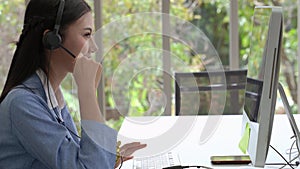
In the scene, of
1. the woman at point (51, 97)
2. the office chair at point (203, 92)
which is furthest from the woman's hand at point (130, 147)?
the office chair at point (203, 92)

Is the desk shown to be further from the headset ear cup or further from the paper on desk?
the headset ear cup

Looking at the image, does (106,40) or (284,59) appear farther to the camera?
(284,59)

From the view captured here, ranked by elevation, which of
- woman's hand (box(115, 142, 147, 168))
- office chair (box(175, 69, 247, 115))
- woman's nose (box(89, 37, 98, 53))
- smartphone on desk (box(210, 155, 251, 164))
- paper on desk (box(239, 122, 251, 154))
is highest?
woman's nose (box(89, 37, 98, 53))

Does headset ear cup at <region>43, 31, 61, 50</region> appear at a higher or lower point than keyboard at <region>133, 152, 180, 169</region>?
higher

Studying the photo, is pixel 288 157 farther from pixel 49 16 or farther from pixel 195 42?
pixel 49 16

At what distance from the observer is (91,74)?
4.43 feet

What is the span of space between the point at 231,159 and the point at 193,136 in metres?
0.25

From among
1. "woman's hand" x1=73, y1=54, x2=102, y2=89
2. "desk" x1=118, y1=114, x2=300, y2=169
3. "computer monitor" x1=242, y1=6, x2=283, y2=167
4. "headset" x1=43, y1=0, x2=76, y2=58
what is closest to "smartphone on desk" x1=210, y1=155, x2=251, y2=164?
"desk" x1=118, y1=114, x2=300, y2=169

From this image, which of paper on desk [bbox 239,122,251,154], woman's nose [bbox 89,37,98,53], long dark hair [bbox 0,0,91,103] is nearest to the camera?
woman's nose [bbox 89,37,98,53]

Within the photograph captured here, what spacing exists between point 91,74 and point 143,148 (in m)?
0.23

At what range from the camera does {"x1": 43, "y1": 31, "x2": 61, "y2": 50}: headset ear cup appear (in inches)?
53.4

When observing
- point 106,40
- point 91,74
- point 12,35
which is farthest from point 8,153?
point 12,35

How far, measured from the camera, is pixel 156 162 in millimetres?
1693

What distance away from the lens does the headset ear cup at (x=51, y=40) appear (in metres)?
1.36
